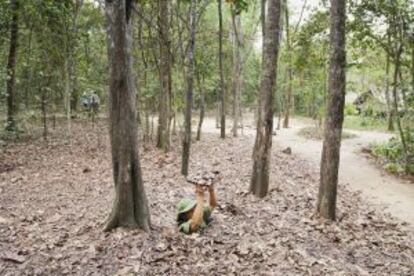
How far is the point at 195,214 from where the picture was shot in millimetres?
5926

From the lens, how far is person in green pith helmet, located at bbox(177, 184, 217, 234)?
5.81m

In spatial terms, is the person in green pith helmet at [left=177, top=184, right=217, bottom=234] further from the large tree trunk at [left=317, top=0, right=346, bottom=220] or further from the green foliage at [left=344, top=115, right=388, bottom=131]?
the green foliage at [left=344, top=115, right=388, bottom=131]

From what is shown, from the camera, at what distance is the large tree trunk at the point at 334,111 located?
682cm

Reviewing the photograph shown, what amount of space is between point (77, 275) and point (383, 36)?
12086mm

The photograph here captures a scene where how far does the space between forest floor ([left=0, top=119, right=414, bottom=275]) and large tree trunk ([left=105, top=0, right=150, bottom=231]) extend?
26 centimetres

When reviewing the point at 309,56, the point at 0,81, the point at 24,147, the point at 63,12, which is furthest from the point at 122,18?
the point at 309,56

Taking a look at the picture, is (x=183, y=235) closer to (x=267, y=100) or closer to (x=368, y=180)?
(x=267, y=100)

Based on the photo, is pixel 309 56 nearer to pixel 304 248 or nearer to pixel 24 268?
pixel 304 248

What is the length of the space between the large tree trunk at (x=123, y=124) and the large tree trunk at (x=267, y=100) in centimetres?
316

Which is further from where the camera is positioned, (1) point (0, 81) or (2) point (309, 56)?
(2) point (309, 56)

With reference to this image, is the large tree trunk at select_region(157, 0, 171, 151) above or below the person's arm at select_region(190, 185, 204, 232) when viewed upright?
above

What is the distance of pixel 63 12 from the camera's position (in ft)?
43.7

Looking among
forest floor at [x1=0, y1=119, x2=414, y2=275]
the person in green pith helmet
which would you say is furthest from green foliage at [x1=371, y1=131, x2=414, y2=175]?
the person in green pith helmet

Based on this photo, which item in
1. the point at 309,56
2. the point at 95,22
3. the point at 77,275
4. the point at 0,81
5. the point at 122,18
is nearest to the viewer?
the point at 77,275
